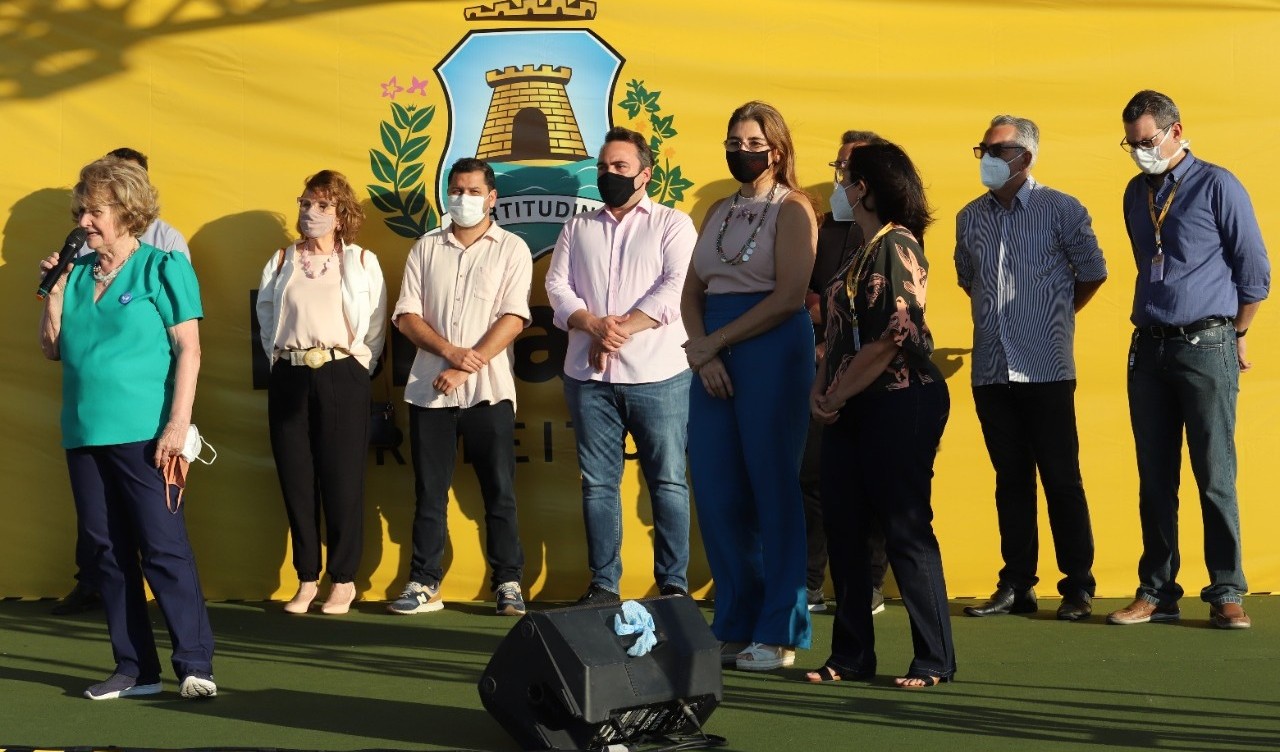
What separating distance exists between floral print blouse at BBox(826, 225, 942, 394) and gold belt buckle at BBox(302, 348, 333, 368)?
2.31m

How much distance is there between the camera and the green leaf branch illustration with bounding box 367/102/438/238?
6.23 m

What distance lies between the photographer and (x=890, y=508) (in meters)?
4.35

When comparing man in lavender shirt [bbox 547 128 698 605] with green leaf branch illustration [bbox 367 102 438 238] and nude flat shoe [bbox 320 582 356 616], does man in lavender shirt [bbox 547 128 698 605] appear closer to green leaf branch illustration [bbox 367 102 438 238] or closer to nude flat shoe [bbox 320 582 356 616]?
green leaf branch illustration [bbox 367 102 438 238]

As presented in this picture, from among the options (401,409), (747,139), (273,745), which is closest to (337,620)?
(401,409)

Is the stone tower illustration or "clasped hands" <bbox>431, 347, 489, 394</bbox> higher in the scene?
the stone tower illustration

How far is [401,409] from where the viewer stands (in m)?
6.32

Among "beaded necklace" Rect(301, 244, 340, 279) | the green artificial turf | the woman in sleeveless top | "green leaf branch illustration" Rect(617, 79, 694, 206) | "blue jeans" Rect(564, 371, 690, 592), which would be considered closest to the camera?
the green artificial turf

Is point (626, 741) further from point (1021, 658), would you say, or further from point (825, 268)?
point (825, 268)

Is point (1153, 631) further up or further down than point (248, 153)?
further down

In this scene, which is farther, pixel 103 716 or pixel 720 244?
pixel 720 244

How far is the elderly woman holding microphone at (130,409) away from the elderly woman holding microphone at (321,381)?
5.12 feet

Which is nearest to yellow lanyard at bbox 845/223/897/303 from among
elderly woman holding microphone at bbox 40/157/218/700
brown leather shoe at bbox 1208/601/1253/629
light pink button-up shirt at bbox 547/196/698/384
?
light pink button-up shirt at bbox 547/196/698/384

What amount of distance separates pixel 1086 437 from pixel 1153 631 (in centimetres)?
100

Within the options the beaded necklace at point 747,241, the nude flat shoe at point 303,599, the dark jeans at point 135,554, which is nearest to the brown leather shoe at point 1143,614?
the beaded necklace at point 747,241
